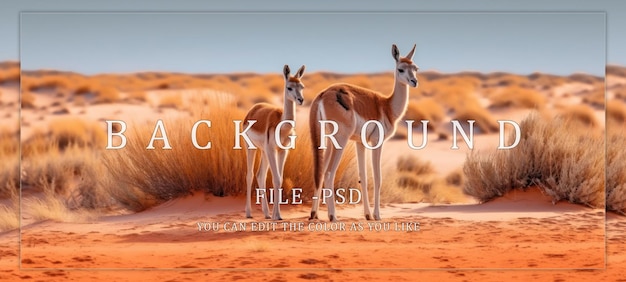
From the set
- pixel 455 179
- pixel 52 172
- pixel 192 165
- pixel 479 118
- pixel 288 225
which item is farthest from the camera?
pixel 479 118

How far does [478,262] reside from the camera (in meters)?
8.91

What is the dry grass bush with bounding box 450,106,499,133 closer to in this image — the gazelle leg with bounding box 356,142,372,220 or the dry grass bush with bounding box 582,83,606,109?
the dry grass bush with bounding box 582,83,606,109

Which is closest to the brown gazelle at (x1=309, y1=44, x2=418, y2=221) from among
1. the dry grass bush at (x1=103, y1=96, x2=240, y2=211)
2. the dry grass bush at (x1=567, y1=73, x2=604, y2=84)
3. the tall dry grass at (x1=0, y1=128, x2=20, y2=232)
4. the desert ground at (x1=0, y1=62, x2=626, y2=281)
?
the desert ground at (x1=0, y1=62, x2=626, y2=281)

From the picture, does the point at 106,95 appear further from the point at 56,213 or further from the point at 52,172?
the point at 56,213

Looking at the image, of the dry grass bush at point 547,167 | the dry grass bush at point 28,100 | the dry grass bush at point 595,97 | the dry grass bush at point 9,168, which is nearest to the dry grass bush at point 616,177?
the dry grass bush at point 547,167

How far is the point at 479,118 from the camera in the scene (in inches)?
1090

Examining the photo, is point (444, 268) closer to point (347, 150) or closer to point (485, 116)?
point (347, 150)

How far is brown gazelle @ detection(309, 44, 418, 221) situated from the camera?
33.9 ft

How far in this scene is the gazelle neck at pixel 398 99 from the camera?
10812 millimetres

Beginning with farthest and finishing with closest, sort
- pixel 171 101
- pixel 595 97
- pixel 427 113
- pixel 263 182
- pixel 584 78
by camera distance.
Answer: pixel 584 78 < pixel 595 97 < pixel 171 101 < pixel 427 113 < pixel 263 182

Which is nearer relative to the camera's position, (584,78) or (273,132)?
(273,132)

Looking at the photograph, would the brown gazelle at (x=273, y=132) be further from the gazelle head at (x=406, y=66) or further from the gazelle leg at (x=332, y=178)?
the gazelle head at (x=406, y=66)

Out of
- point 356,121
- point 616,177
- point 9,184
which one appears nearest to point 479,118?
point 616,177

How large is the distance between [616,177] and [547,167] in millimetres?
1147
